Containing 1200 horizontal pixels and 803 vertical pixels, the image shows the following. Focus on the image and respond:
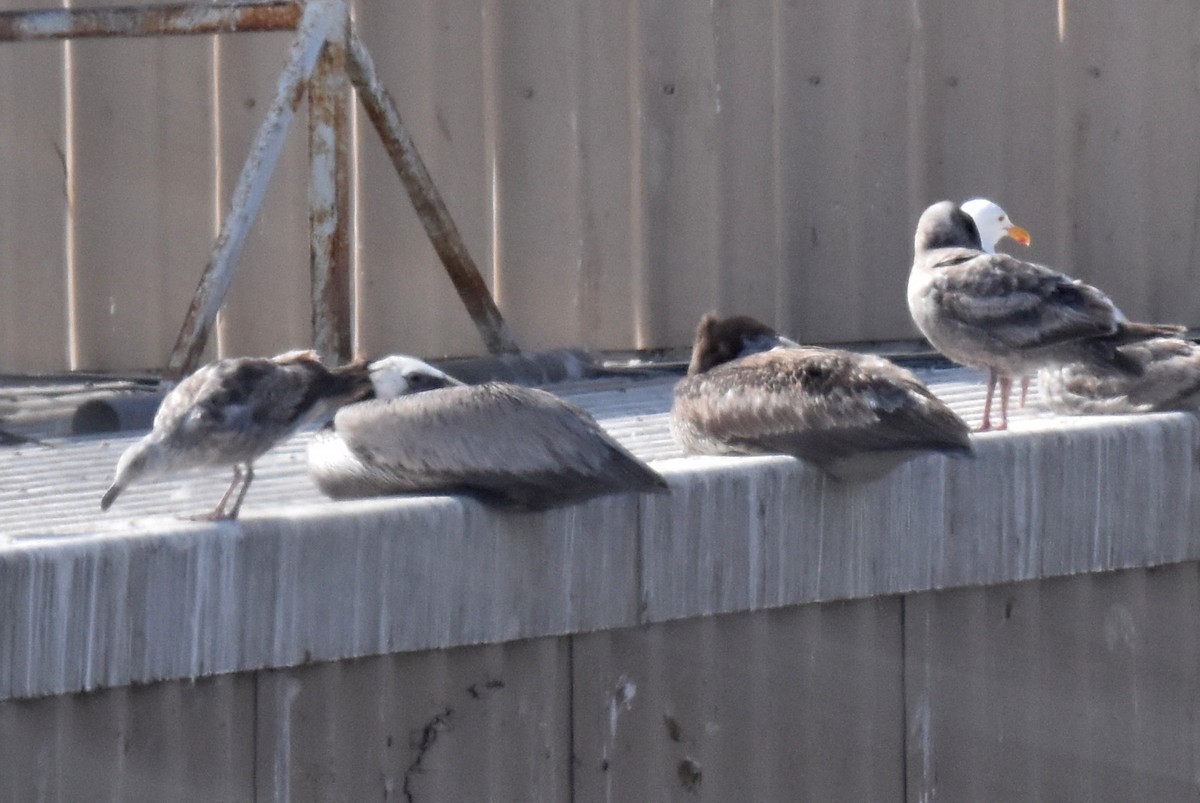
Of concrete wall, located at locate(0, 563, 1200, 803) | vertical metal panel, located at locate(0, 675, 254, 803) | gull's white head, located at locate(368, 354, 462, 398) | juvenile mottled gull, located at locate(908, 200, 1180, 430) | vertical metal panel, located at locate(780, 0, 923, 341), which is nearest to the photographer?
vertical metal panel, located at locate(0, 675, 254, 803)

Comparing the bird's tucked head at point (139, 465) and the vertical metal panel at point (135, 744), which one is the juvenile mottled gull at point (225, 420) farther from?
the vertical metal panel at point (135, 744)

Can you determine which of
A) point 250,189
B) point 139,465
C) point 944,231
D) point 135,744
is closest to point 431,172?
point 250,189

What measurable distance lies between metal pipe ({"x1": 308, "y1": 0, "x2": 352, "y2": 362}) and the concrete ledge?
1233 mm

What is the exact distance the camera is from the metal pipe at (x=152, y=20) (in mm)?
7074

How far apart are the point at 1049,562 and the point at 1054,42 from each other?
3817 millimetres

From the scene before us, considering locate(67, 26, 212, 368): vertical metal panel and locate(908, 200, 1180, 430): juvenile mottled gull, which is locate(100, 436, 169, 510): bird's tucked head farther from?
locate(67, 26, 212, 368): vertical metal panel

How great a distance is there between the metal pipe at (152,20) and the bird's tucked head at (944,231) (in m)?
2.62

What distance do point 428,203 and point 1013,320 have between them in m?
2.58

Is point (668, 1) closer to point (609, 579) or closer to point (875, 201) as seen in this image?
point (875, 201)

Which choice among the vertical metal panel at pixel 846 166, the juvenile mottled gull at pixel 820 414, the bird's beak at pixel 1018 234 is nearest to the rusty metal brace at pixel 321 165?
the vertical metal panel at pixel 846 166

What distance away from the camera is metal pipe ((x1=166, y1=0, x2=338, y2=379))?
6840mm

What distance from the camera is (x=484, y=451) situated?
178 inches

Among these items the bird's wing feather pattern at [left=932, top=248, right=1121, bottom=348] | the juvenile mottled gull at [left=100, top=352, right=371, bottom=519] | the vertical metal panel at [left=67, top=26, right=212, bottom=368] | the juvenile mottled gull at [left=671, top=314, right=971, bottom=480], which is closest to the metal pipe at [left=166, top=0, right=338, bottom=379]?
the vertical metal panel at [left=67, top=26, right=212, bottom=368]

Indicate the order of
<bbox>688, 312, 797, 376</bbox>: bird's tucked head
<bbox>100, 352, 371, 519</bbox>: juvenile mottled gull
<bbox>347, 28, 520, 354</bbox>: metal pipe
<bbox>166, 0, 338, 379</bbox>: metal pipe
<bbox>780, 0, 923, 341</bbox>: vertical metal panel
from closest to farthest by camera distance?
<bbox>100, 352, 371, 519</bbox>: juvenile mottled gull < <bbox>688, 312, 797, 376</bbox>: bird's tucked head < <bbox>166, 0, 338, 379</bbox>: metal pipe < <bbox>347, 28, 520, 354</bbox>: metal pipe < <bbox>780, 0, 923, 341</bbox>: vertical metal panel
